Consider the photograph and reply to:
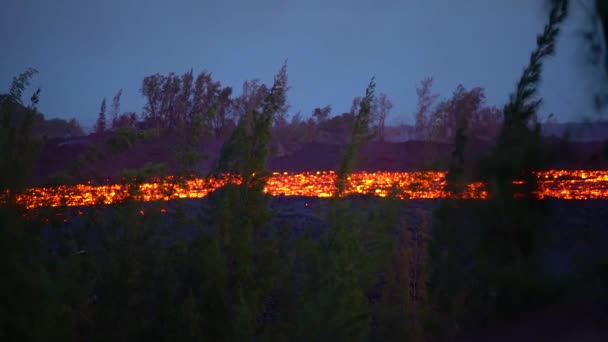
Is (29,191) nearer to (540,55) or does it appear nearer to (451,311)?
(451,311)

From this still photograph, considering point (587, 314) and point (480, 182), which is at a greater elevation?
point (480, 182)

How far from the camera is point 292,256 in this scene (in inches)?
263

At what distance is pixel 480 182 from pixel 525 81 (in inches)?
39.2

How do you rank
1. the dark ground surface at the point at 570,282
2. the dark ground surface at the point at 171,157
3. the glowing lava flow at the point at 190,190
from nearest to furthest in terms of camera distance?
the dark ground surface at the point at 570,282, the dark ground surface at the point at 171,157, the glowing lava flow at the point at 190,190

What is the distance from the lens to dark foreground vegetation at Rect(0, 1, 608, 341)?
448 cm

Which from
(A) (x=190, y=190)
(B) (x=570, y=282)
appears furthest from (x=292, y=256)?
(B) (x=570, y=282)

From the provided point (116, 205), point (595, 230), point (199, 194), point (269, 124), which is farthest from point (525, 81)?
point (116, 205)

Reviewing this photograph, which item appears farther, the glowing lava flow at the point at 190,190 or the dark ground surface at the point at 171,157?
the glowing lava flow at the point at 190,190

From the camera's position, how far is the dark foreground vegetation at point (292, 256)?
448cm

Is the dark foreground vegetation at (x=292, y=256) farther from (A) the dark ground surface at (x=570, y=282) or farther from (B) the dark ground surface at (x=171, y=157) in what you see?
(B) the dark ground surface at (x=171, y=157)

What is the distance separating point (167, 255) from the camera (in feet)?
20.7

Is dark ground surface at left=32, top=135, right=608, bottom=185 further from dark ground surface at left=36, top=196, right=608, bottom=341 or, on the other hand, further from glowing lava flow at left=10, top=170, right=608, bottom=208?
dark ground surface at left=36, top=196, right=608, bottom=341

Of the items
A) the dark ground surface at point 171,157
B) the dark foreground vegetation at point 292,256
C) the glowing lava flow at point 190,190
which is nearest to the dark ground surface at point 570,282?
the dark foreground vegetation at point 292,256

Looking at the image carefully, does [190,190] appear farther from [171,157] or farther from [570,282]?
[570,282]
